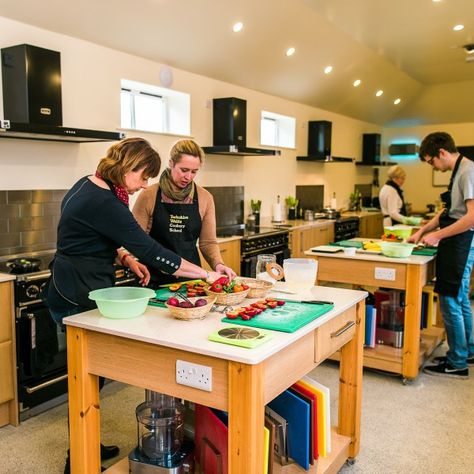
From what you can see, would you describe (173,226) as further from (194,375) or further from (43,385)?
(43,385)

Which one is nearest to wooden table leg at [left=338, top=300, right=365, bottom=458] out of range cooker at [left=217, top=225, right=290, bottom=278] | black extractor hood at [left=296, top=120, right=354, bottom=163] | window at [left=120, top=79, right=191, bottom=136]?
range cooker at [left=217, top=225, right=290, bottom=278]

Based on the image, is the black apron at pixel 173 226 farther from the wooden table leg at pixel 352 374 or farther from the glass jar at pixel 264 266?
the wooden table leg at pixel 352 374

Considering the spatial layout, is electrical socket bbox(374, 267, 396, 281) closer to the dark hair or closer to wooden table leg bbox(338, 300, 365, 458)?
the dark hair

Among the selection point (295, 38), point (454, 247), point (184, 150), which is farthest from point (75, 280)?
point (295, 38)

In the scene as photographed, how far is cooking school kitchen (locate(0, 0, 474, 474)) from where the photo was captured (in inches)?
76.9

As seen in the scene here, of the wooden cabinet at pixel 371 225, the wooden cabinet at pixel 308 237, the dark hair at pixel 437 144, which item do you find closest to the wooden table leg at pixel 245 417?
the dark hair at pixel 437 144

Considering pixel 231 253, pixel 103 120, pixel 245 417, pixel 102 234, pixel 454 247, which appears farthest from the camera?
pixel 231 253

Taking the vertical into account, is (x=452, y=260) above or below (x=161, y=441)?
above

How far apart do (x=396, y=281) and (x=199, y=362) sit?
88.7 inches

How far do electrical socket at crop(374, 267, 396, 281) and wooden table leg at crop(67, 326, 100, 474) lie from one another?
2.23 m

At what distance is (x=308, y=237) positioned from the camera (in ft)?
20.5

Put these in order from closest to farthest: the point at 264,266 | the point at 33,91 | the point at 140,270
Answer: the point at 264,266
the point at 140,270
the point at 33,91

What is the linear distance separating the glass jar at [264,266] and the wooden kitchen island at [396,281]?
1447 mm

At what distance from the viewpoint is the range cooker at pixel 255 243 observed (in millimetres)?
4996
